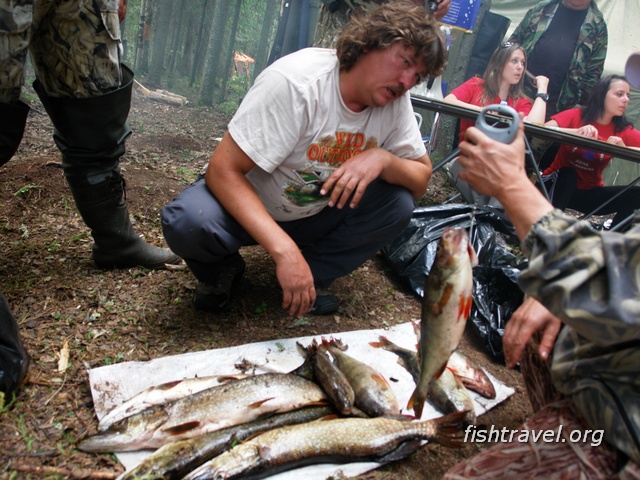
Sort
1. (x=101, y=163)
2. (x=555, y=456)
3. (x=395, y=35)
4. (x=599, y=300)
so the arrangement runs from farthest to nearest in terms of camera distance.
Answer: (x=101, y=163) < (x=395, y=35) < (x=555, y=456) < (x=599, y=300)

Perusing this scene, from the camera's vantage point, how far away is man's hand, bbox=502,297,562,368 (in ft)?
6.34

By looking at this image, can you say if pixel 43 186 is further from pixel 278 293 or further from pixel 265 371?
pixel 265 371

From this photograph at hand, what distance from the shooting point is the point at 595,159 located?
524 centimetres

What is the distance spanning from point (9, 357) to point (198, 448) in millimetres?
909

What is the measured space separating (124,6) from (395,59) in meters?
1.85

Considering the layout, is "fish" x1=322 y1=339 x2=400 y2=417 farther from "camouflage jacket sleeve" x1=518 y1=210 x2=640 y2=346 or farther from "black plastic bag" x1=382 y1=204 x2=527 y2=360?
"camouflage jacket sleeve" x1=518 y1=210 x2=640 y2=346

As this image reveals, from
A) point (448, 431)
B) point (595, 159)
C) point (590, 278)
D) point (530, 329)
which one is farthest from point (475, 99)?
point (590, 278)

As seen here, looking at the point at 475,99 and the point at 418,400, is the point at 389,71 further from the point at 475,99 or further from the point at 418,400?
the point at 475,99

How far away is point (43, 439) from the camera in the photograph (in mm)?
1988

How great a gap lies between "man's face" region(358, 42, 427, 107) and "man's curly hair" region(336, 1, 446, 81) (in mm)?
28

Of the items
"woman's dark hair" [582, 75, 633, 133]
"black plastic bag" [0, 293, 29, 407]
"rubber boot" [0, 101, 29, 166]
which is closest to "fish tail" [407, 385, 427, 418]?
"black plastic bag" [0, 293, 29, 407]

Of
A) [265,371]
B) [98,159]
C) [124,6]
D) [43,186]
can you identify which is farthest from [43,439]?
[43,186]

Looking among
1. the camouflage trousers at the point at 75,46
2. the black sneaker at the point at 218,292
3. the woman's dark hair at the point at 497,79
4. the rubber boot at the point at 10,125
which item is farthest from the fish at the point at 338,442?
the woman's dark hair at the point at 497,79

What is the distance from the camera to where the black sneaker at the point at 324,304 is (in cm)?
316
